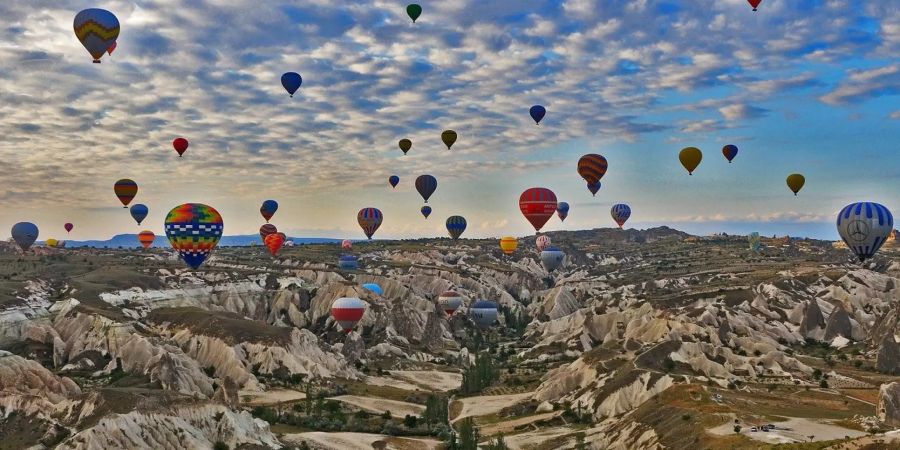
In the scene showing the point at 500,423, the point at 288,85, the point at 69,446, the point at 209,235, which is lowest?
the point at 500,423

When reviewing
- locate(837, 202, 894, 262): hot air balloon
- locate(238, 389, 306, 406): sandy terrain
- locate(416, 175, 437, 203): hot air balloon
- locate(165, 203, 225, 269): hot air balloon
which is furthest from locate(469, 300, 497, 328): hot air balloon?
locate(837, 202, 894, 262): hot air balloon

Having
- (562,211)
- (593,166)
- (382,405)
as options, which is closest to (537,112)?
(593,166)

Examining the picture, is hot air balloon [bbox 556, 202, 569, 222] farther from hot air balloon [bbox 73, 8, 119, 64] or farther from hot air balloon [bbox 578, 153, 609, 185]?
hot air balloon [bbox 73, 8, 119, 64]

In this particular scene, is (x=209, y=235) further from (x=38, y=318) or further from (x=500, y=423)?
(x=500, y=423)

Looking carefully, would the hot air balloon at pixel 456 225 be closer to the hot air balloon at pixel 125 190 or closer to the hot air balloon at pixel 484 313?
the hot air balloon at pixel 484 313

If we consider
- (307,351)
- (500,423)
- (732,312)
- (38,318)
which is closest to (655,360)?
(500,423)

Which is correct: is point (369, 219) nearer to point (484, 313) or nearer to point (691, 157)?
point (484, 313)

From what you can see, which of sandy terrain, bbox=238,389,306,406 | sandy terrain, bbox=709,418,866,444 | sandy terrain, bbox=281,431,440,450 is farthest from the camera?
sandy terrain, bbox=238,389,306,406
